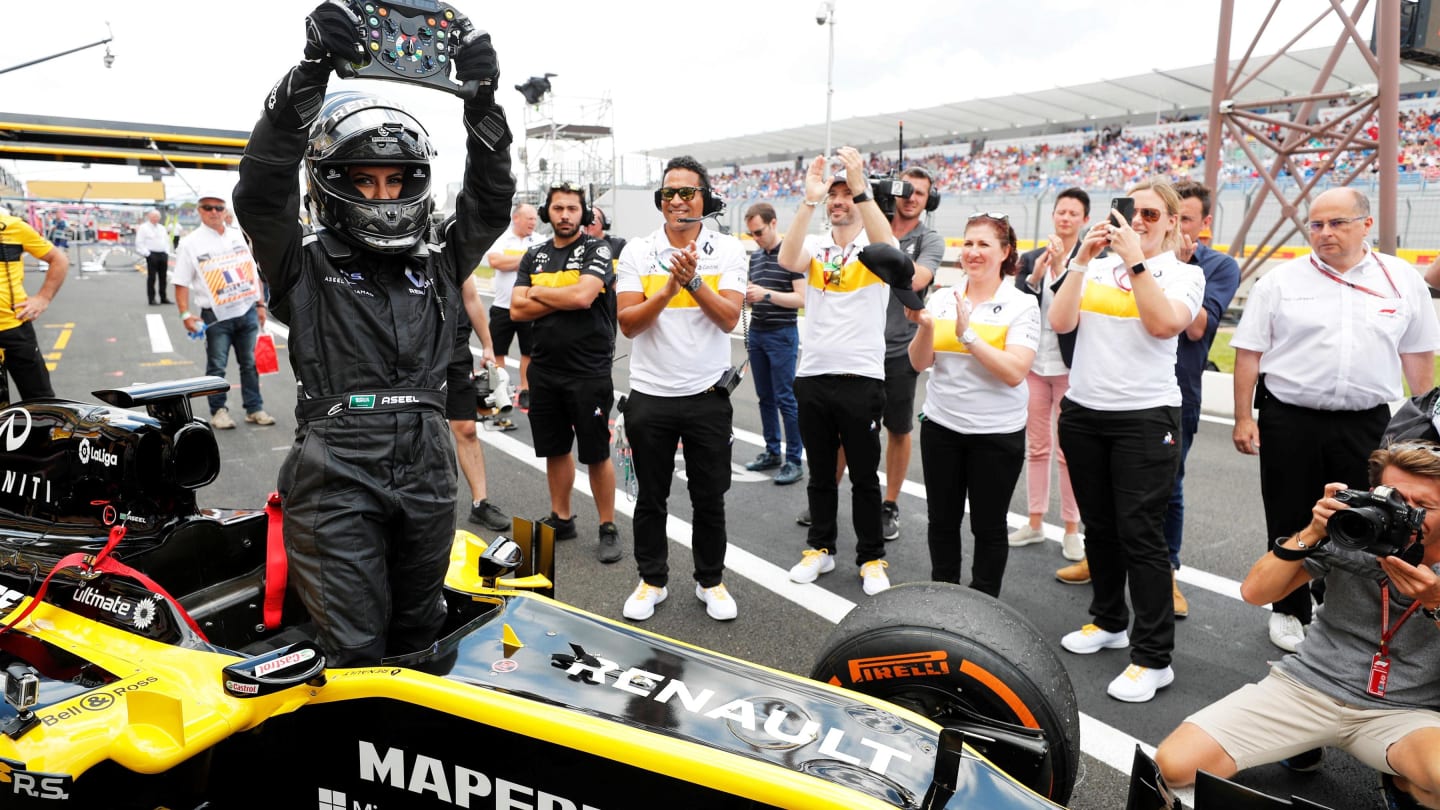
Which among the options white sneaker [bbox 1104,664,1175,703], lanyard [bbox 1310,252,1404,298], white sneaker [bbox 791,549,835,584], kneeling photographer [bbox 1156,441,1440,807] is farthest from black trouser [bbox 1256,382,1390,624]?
white sneaker [bbox 791,549,835,584]

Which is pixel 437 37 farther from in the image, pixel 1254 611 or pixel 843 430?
pixel 1254 611

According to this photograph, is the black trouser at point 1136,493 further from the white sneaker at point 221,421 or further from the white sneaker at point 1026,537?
the white sneaker at point 221,421

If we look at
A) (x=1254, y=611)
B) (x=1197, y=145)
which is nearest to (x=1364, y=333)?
(x=1254, y=611)

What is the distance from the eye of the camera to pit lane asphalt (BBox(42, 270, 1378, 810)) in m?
3.12

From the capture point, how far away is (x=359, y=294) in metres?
2.24

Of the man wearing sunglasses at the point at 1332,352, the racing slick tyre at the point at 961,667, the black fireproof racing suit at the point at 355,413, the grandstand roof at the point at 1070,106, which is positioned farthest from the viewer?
the grandstand roof at the point at 1070,106

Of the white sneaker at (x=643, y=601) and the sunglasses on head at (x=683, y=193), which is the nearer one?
the sunglasses on head at (x=683, y=193)

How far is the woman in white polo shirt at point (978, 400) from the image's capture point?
12.1 ft

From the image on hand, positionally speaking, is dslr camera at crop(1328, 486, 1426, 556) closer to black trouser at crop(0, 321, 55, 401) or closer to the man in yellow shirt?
the man in yellow shirt

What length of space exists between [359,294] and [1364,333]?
12.0ft

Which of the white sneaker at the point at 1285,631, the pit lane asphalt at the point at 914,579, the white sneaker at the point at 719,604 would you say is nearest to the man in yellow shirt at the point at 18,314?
the pit lane asphalt at the point at 914,579

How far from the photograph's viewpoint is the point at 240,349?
7.71m

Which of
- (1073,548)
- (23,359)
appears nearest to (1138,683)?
(1073,548)

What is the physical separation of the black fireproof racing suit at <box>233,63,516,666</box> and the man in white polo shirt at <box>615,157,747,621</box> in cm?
164
